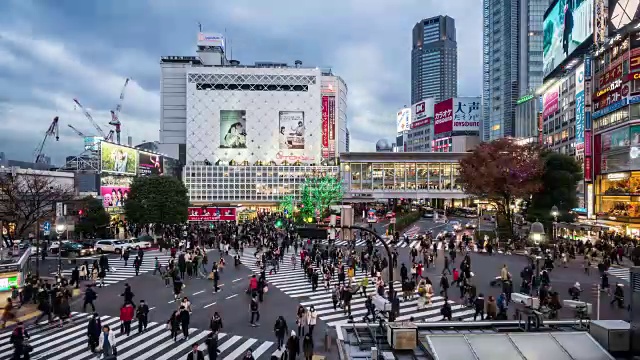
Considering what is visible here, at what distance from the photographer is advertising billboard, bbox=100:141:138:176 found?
51875 mm

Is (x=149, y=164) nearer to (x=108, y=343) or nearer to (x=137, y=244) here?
(x=137, y=244)

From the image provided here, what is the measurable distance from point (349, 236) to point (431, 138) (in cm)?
11007

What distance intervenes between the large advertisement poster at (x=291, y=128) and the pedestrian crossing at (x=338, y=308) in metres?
67.6

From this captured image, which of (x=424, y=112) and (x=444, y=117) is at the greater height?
(x=424, y=112)

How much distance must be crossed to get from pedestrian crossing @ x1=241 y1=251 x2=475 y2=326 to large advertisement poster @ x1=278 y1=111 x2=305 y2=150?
67613mm

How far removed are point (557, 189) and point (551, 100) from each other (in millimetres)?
32820

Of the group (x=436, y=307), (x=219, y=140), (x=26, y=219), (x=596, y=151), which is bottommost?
(x=436, y=307)

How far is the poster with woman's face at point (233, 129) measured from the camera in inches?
3693

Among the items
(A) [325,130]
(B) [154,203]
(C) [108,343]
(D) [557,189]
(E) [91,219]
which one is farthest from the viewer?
(A) [325,130]

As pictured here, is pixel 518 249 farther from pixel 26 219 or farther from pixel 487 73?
pixel 487 73

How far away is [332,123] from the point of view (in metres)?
101

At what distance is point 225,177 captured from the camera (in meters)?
83.7

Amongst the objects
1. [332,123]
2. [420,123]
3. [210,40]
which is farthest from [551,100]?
[420,123]

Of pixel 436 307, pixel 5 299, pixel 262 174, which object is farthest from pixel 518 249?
pixel 262 174
